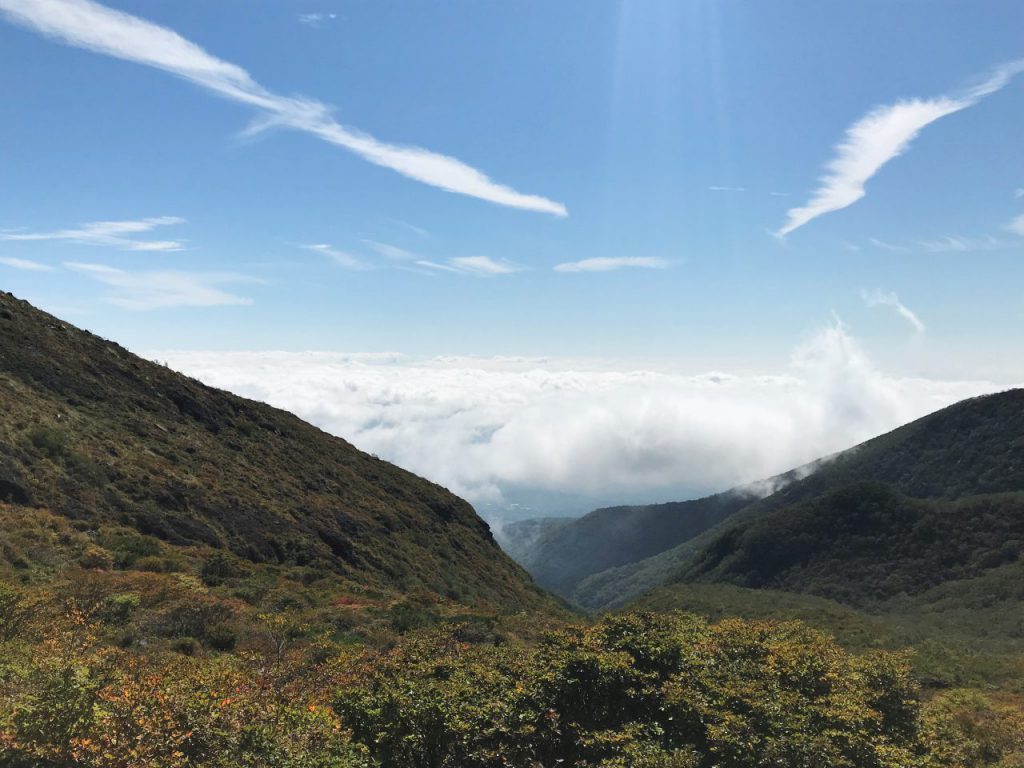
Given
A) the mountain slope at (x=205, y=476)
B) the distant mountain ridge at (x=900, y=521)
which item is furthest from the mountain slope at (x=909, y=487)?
the mountain slope at (x=205, y=476)

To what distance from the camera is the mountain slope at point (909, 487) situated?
106875mm

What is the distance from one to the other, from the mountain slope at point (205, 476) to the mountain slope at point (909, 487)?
78870 millimetres

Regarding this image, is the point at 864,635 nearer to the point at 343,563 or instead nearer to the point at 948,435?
the point at 343,563

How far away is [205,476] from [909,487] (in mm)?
170414

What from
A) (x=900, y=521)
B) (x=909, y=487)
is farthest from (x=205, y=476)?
(x=909, y=487)

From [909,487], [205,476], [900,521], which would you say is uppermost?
[909,487]

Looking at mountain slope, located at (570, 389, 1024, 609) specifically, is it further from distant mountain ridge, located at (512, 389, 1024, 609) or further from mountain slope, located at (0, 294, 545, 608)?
mountain slope, located at (0, 294, 545, 608)

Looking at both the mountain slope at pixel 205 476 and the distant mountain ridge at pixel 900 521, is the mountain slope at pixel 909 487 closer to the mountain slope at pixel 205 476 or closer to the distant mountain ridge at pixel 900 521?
the distant mountain ridge at pixel 900 521

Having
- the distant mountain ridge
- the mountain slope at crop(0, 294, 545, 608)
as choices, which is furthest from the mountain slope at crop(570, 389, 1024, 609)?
the mountain slope at crop(0, 294, 545, 608)

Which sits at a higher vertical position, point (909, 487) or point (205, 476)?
point (909, 487)

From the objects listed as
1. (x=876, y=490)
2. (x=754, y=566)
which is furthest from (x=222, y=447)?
(x=876, y=490)

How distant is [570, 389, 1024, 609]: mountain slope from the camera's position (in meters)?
107

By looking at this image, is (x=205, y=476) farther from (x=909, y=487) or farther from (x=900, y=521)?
(x=909, y=487)

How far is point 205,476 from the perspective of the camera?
44469 mm
